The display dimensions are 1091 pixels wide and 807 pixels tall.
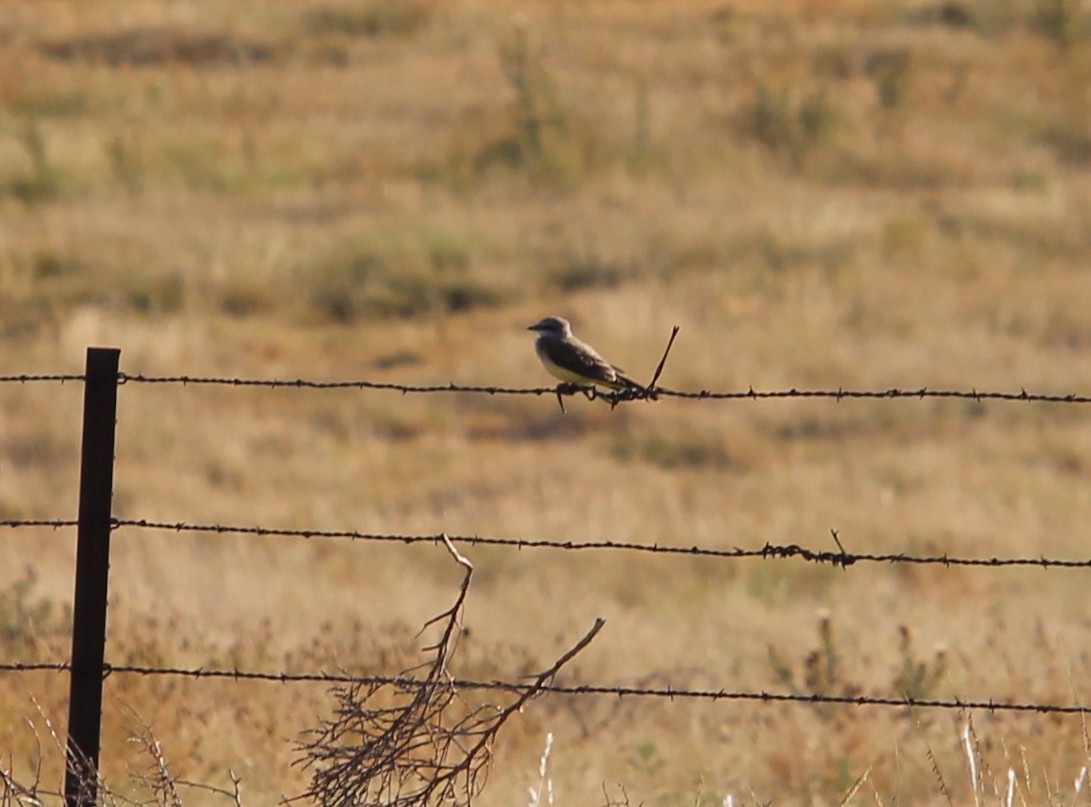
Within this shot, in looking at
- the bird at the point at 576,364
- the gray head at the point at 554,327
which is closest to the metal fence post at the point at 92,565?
the bird at the point at 576,364

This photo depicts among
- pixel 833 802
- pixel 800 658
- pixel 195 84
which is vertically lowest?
pixel 195 84

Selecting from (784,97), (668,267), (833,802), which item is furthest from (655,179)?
(833,802)

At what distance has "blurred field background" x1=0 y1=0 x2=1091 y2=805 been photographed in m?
7.70

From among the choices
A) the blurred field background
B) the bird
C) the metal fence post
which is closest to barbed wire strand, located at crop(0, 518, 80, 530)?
the metal fence post

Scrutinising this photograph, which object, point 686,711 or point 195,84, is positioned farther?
point 195,84

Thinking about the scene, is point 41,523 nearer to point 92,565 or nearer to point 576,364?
point 92,565

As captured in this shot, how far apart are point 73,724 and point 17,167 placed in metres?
21.2

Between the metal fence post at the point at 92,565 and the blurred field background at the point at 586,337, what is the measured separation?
1106 mm

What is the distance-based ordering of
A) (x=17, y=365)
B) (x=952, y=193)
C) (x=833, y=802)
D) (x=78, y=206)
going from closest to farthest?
1. (x=833, y=802)
2. (x=17, y=365)
3. (x=78, y=206)
4. (x=952, y=193)

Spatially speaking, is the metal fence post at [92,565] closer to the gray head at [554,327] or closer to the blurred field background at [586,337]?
the blurred field background at [586,337]

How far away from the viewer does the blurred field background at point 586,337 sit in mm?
7703

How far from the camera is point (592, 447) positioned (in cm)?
1548

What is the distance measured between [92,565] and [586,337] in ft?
44.8

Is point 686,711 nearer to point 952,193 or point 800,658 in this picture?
point 800,658
